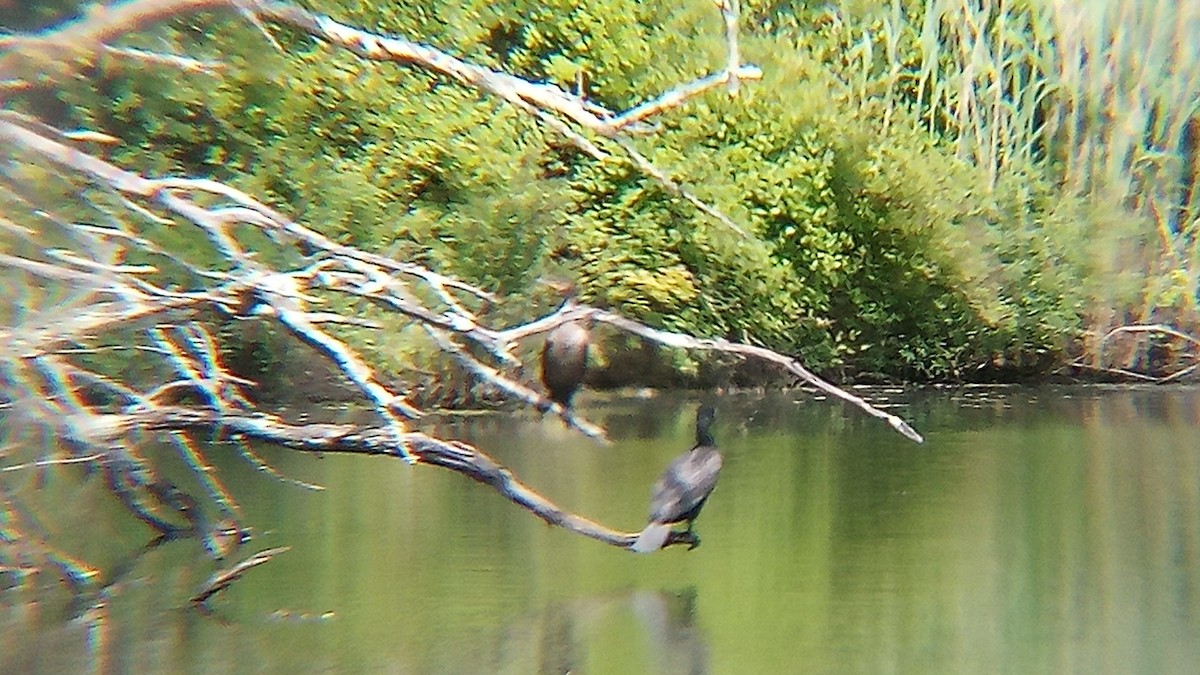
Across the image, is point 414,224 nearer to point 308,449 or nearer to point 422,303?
point 422,303

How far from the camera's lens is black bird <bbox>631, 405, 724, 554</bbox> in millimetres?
2002

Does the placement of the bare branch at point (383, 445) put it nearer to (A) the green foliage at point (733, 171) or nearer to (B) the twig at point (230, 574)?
(B) the twig at point (230, 574)

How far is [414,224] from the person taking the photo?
2281mm

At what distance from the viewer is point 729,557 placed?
1.97 m

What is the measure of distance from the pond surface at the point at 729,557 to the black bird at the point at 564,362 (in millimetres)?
42

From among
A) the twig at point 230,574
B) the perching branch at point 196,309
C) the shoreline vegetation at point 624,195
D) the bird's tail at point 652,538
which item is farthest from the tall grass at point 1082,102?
the twig at point 230,574

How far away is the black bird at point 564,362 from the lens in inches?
87.0

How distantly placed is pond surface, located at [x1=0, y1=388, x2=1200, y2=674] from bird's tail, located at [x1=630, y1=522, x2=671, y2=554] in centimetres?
2

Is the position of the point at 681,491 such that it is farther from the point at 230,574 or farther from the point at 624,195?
the point at 230,574

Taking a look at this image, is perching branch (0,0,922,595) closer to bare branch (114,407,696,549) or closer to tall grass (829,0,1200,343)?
bare branch (114,407,696,549)

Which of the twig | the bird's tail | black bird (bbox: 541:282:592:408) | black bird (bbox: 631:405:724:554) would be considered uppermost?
black bird (bbox: 541:282:592:408)

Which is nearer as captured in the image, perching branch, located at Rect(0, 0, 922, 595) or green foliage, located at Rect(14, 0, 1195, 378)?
perching branch, located at Rect(0, 0, 922, 595)

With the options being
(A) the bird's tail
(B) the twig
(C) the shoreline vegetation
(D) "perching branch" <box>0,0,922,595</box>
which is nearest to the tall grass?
(C) the shoreline vegetation

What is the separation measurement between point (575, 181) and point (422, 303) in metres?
0.34
